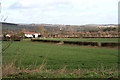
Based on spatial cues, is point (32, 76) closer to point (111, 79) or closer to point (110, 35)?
point (111, 79)

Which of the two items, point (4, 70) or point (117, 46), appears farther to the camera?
point (117, 46)

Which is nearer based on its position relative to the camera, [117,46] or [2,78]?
[2,78]

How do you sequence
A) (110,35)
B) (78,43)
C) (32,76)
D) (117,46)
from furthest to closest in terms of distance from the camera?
(110,35) → (78,43) → (117,46) → (32,76)

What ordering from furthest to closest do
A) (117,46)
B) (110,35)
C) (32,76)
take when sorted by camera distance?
(110,35) < (117,46) < (32,76)

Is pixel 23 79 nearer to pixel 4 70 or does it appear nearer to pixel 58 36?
pixel 4 70

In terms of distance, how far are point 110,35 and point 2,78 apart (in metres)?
94.4

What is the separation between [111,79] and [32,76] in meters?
3.17

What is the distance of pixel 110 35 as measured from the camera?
9769 centimetres

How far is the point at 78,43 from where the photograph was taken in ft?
155

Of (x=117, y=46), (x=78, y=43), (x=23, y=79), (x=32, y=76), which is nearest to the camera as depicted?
(x=23, y=79)

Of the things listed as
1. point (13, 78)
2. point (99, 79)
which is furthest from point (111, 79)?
point (13, 78)

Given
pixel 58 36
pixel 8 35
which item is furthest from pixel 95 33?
pixel 8 35

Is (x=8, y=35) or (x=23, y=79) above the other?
(x=8, y=35)

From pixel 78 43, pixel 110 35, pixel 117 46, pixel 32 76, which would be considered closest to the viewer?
pixel 32 76
